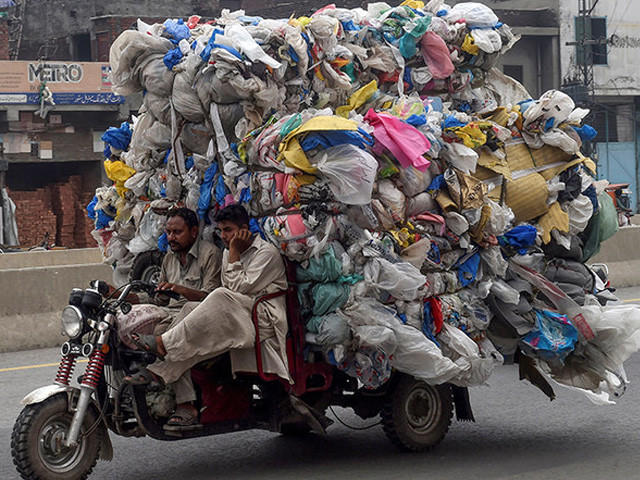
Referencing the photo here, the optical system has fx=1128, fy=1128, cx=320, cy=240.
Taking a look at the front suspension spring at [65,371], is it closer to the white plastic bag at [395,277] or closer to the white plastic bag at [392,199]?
the white plastic bag at [395,277]

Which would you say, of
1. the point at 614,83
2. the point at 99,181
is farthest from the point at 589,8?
the point at 99,181

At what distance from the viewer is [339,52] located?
23.2 ft

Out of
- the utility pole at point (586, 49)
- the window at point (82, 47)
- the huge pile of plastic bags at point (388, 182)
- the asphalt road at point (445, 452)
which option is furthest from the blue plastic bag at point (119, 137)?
the utility pole at point (586, 49)

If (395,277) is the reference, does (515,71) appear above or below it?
above

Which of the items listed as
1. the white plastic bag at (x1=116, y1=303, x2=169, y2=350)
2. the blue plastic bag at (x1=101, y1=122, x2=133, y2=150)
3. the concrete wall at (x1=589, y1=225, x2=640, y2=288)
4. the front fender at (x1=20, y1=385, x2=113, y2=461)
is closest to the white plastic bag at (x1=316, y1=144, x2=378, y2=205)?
the white plastic bag at (x1=116, y1=303, x2=169, y2=350)

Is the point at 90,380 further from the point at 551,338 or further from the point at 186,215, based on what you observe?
the point at 551,338

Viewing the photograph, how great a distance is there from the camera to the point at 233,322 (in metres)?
5.89

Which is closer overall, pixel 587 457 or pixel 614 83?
pixel 587 457

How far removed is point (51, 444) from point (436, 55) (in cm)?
361

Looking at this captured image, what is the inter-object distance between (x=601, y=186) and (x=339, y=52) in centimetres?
212

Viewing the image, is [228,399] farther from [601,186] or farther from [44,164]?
[44,164]

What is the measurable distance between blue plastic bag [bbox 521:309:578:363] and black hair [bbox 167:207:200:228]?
2.20 metres

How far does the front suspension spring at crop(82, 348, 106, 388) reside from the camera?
572 centimetres

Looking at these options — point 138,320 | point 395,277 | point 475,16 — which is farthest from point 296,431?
point 475,16
